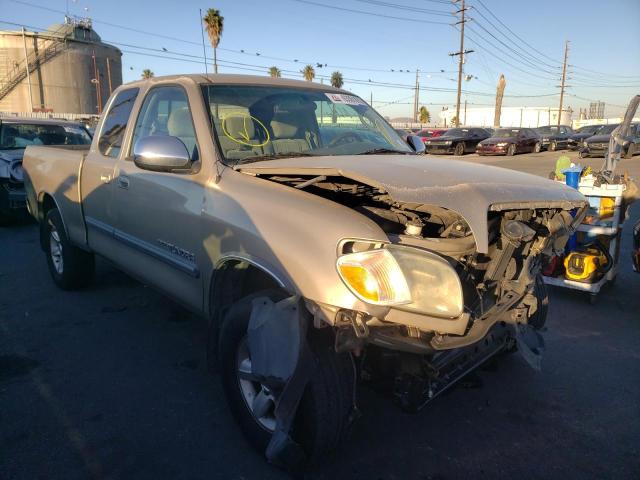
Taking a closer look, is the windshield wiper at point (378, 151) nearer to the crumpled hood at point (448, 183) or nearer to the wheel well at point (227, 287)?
the crumpled hood at point (448, 183)

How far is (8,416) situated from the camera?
283 cm

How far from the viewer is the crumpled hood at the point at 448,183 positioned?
2.09 m

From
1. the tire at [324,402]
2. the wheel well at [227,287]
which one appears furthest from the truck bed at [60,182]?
the tire at [324,402]

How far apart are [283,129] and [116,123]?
162cm

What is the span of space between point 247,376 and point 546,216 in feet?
5.92

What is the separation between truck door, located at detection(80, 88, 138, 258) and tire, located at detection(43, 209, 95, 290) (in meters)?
0.64

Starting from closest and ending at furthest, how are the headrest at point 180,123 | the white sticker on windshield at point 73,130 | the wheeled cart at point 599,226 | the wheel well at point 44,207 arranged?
1. the headrest at point 180,123
2. the wheeled cart at point 599,226
3. the wheel well at point 44,207
4. the white sticker on windshield at point 73,130

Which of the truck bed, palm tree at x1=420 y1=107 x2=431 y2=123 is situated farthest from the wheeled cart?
palm tree at x1=420 y1=107 x2=431 y2=123

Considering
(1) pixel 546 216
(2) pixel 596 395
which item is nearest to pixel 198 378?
(1) pixel 546 216

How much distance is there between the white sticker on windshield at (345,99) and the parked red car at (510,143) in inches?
857

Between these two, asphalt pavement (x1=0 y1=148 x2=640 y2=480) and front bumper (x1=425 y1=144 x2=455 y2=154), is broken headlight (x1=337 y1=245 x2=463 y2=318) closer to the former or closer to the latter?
asphalt pavement (x1=0 y1=148 x2=640 y2=480)

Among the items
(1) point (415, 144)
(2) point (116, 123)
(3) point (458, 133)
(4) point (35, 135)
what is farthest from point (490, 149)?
(2) point (116, 123)

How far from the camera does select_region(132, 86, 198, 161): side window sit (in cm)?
318

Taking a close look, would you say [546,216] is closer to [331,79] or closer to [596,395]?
[596,395]
